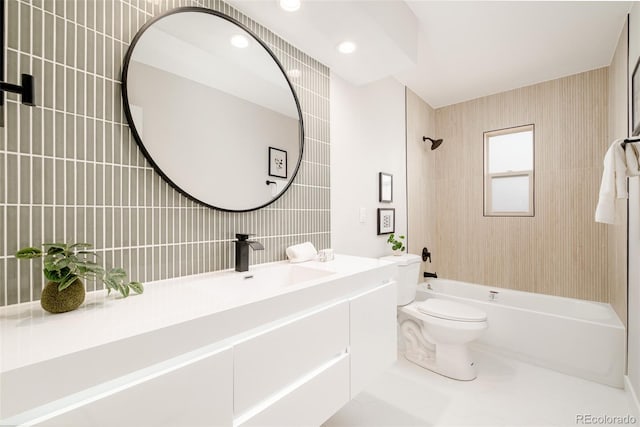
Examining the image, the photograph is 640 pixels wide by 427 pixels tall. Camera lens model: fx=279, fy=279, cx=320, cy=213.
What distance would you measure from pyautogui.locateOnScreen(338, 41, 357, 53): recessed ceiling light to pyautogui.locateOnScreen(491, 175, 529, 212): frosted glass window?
89.1 inches

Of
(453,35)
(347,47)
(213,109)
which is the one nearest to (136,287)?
(213,109)

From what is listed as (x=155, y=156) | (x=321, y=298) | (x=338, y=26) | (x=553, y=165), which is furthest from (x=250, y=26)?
(x=553, y=165)

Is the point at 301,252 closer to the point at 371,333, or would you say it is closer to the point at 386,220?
the point at 371,333

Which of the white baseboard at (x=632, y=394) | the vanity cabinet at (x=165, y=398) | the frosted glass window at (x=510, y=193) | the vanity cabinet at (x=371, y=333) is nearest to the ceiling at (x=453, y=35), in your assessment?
the frosted glass window at (x=510, y=193)

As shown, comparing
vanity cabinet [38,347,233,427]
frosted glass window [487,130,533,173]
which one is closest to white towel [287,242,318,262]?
Answer: vanity cabinet [38,347,233,427]

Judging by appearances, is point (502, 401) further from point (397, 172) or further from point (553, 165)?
point (553, 165)

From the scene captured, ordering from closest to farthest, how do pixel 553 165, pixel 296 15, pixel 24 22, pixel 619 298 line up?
pixel 24 22, pixel 296 15, pixel 619 298, pixel 553 165

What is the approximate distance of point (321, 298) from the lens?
1060mm

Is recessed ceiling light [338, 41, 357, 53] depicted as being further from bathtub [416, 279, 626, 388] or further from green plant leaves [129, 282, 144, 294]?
bathtub [416, 279, 626, 388]

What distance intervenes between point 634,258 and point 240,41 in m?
2.55

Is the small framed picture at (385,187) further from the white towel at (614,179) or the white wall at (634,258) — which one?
the white wall at (634,258)

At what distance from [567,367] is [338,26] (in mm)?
2819

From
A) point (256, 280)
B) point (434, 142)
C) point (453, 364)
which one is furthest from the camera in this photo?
point (434, 142)

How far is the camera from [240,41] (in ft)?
4.61
